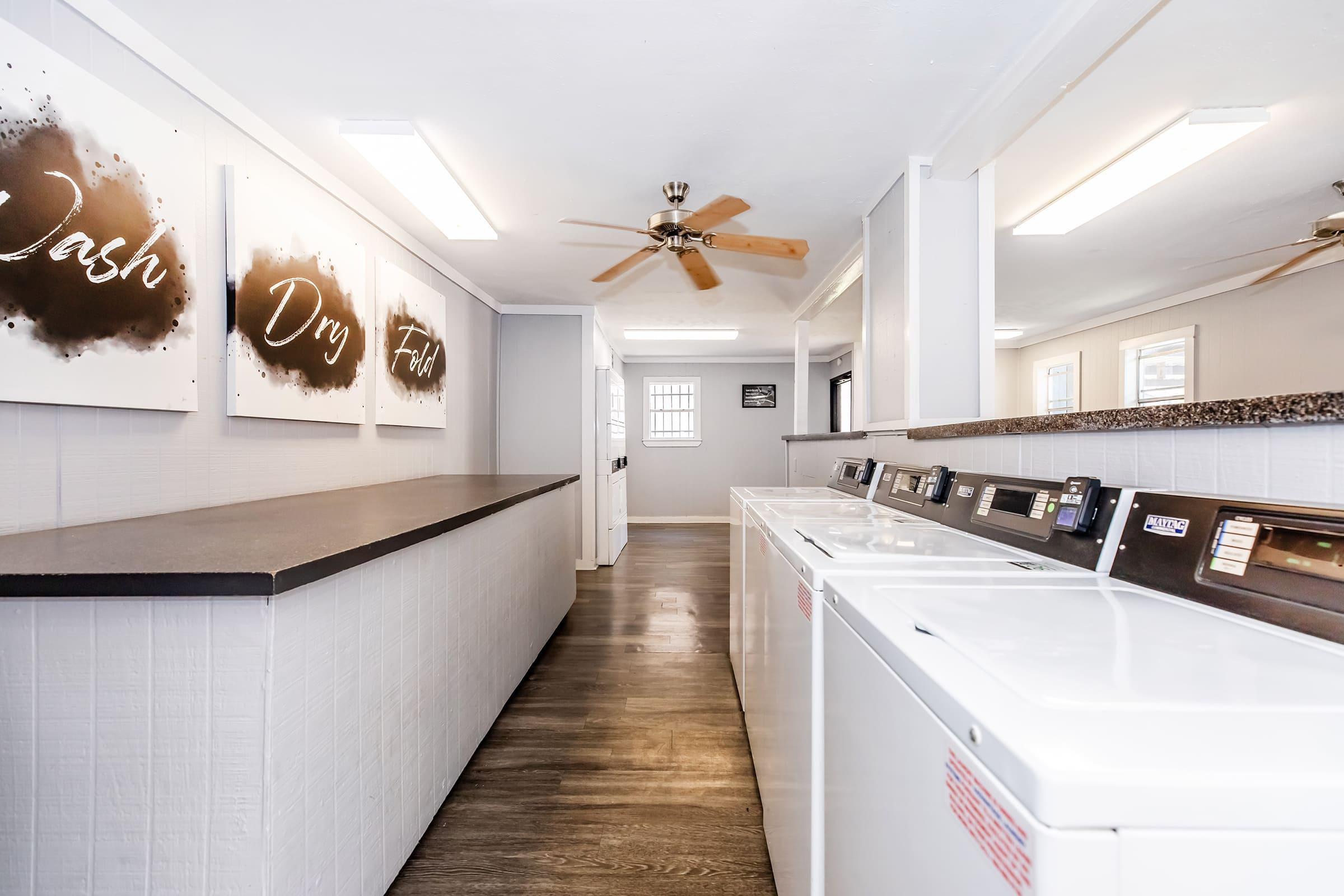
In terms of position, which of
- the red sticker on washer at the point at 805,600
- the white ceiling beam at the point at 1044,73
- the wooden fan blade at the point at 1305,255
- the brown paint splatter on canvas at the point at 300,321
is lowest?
the red sticker on washer at the point at 805,600

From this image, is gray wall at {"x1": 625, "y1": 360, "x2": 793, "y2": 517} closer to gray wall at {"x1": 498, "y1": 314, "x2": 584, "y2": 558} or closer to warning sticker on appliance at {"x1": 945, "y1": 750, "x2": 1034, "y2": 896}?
gray wall at {"x1": 498, "y1": 314, "x2": 584, "y2": 558}

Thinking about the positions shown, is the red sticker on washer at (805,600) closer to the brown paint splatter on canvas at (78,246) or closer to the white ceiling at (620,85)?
the white ceiling at (620,85)

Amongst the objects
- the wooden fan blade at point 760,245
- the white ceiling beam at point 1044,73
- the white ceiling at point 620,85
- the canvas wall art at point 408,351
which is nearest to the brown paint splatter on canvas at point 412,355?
the canvas wall art at point 408,351

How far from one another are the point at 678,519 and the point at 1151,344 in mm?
5399

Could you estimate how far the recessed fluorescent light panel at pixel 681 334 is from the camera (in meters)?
5.86

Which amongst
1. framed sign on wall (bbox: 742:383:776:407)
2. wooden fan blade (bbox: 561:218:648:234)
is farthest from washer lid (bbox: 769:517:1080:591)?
framed sign on wall (bbox: 742:383:776:407)

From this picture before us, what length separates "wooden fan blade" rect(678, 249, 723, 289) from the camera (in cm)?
279

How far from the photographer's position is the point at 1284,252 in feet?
11.2

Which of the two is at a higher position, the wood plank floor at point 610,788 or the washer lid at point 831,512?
the washer lid at point 831,512

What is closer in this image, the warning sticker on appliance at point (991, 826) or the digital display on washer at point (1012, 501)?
the warning sticker on appliance at point (991, 826)

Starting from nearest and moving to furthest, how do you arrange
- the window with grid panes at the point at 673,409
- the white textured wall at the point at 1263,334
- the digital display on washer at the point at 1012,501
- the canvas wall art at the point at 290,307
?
the digital display on washer at the point at 1012,501, the canvas wall art at the point at 290,307, the white textured wall at the point at 1263,334, the window with grid panes at the point at 673,409

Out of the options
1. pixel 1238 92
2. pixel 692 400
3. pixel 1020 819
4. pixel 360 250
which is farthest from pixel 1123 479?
pixel 692 400

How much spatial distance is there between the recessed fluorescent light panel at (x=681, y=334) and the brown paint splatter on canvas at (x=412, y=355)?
2675mm

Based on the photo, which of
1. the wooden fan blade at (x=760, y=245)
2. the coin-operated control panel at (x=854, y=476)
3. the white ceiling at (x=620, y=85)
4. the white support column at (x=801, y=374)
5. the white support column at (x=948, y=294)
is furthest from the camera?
the white support column at (x=801, y=374)
